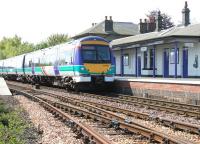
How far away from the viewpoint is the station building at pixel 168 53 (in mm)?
28797

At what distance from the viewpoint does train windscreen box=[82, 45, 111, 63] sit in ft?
79.3

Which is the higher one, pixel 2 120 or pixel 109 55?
pixel 109 55

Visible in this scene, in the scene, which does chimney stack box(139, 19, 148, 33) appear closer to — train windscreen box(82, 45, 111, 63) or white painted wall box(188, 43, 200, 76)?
white painted wall box(188, 43, 200, 76)

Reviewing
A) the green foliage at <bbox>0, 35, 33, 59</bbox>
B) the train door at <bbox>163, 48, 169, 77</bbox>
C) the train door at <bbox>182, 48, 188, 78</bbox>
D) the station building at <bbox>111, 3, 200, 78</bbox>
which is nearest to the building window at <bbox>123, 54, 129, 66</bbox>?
the station building at <bbox>111, 3, 200, 78</bbox>

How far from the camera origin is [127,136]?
999 centimetres

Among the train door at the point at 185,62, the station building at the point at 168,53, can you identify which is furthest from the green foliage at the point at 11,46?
the train door at the point at 185,62

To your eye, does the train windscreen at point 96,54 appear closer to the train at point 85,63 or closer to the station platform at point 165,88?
the train at point 85,63

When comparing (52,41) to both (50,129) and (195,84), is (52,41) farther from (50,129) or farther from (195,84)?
(50,129)

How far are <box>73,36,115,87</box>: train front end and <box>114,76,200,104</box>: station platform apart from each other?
1.17 meters

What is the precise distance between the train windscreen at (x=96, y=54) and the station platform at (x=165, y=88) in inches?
68.5

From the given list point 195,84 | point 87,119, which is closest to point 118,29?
point 195,84

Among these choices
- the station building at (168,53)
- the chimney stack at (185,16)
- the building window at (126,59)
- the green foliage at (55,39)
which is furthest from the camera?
the green foliage at (55,39)

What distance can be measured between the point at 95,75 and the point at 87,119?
428 inches

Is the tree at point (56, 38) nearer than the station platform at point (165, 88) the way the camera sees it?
No
